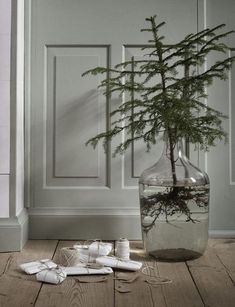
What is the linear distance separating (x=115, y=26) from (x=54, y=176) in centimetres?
86

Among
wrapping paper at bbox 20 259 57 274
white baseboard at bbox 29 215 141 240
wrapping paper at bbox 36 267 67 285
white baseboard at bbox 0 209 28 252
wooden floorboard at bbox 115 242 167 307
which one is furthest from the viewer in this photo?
white baseboard at bbox 29 215 141 240

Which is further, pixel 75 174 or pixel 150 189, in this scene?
pixel 75 174

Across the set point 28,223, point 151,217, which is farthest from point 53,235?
point 151,217

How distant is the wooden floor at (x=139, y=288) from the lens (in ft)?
Answer: 4.67

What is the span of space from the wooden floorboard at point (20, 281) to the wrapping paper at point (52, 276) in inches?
1.0

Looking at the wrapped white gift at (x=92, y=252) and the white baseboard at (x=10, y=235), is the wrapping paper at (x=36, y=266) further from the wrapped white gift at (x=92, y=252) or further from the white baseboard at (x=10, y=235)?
the white baseboard at (x=10, y=235)

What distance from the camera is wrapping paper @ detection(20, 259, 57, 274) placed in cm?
170

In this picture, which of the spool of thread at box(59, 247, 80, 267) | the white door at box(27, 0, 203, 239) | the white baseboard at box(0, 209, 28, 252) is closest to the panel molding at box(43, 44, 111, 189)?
the white door at box(27, 0, 203, 239)

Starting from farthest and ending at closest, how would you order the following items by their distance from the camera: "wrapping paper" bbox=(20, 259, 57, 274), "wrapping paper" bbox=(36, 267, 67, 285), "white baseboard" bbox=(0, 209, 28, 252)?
1. "white baseboard" bbox=(0, 209, 28, 252)
2. "wrapping paper" bbox=(20, 259, 57, 274)
3. "wrapping paper" bbox=(36, 267, 67, 285)

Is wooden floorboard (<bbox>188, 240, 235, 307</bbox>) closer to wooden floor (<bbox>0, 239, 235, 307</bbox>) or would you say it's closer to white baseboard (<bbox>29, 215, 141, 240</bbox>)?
wooden floor (<bbox>0, 239, 235, 307</bbox>)

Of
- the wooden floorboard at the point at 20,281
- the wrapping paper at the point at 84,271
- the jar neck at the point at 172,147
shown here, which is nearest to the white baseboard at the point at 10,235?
the wooden floorboard at the point at 20,281

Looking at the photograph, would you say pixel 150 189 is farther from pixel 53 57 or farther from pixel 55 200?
pixel 53 57

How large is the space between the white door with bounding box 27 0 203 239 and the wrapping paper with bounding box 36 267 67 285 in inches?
25.6

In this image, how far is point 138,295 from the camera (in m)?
1.49
